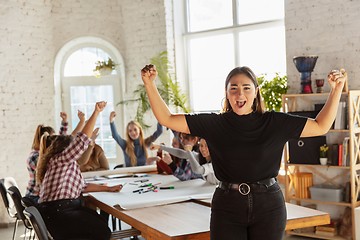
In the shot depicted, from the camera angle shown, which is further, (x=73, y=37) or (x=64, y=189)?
(x=73, y=37)

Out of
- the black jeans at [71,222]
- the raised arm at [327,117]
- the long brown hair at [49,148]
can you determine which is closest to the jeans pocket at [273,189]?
the raised arm at [327,117]

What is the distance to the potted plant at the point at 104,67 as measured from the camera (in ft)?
21.6

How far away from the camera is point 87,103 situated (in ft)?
22.1

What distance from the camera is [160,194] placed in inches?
126

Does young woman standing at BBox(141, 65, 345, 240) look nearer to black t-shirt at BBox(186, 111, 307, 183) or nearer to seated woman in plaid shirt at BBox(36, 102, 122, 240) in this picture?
black t-shirt at BBox(186, 111, 307, 183)

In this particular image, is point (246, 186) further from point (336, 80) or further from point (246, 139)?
point (336, 80)

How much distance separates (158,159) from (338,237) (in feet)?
7.39

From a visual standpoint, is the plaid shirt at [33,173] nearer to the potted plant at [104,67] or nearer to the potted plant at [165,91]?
the potted plant at [165,91]

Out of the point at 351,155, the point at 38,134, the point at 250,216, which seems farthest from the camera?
the point at 351,155

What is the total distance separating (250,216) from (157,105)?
24.1 inches

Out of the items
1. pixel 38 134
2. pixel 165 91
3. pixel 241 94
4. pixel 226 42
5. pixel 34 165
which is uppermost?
pixel 226 42

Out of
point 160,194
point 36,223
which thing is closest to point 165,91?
point 160,194

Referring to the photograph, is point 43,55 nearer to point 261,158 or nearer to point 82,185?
point 82,185

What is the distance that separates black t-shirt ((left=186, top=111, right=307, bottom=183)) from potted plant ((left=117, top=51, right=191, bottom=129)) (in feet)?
13.9
